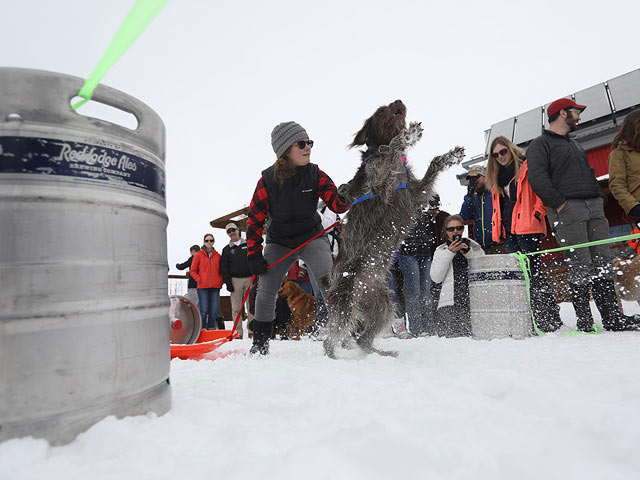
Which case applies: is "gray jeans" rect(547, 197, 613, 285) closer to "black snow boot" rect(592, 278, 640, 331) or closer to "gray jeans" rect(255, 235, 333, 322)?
"black snow boot" rect(592, 278, 640, 331)

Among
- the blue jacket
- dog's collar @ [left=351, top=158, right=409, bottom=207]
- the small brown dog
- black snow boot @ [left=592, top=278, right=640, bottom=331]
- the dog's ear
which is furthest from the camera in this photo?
the small brown dog

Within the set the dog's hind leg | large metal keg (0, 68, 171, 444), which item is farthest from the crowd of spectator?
large metal keg (0, 68, 171, 444)

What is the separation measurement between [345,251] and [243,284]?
4012 millimetres

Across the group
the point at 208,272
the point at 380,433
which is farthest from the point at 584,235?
the point at 208,272

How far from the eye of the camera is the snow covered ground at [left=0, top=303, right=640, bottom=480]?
863 millimetres

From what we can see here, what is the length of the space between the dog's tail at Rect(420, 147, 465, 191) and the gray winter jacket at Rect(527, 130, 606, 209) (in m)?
1.24

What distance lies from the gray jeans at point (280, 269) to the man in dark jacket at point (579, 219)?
2263 mm

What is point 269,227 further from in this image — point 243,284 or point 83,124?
point 243,284

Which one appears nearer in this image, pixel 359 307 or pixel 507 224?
pixel 359 307

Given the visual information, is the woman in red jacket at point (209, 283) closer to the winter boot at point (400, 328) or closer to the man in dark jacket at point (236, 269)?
the man in dark jacket at point (236, 269)

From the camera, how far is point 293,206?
3.04 metres

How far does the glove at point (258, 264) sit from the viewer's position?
3.08 metres

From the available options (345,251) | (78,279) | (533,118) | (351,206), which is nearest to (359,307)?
(345,251)

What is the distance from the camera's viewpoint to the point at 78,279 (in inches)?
44.1
